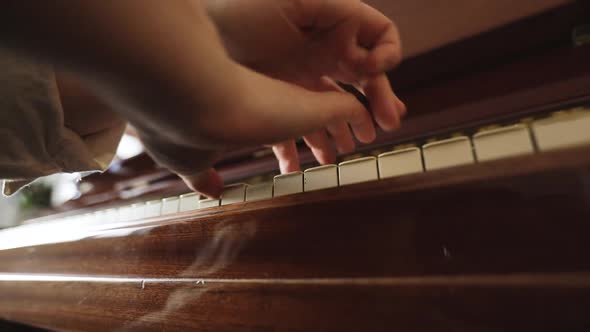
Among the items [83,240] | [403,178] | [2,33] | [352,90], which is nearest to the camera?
[2,33]

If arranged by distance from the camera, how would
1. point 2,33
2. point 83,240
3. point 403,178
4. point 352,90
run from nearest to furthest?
point 2,33 < point 403,178 < point 83,240 < point 352,90

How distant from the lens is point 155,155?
291mm

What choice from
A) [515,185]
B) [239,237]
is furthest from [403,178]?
[239,237]

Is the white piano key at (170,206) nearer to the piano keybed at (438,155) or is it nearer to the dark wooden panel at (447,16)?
the piano keybed at (438,155)

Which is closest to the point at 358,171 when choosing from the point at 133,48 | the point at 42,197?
the point at 133,48

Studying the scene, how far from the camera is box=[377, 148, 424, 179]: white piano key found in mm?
343

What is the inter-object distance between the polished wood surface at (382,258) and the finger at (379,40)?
0.52 ft

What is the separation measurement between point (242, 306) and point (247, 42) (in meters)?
0.32

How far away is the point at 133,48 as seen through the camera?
0.20m

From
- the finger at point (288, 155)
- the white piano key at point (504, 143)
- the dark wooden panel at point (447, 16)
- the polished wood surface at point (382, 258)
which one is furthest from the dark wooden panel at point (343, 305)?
the dark wooden panel at point (447, 16)

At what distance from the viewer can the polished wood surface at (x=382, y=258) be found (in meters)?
0.26

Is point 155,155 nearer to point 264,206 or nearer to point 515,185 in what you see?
point 264,206

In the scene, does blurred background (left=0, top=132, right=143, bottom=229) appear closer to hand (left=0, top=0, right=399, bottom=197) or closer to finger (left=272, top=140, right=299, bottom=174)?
finger (left=272, top=140, right=299, bottom=174)

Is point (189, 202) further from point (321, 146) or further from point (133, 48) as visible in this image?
point (133, 48)
